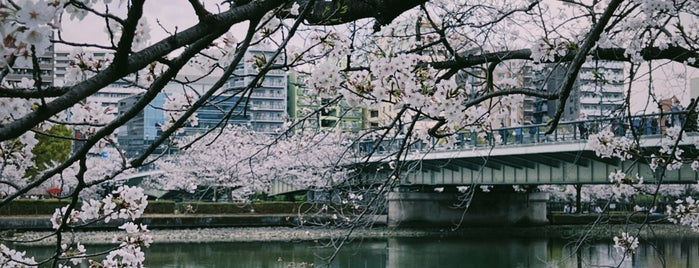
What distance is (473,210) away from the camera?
123ft

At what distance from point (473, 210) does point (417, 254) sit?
14.1 m

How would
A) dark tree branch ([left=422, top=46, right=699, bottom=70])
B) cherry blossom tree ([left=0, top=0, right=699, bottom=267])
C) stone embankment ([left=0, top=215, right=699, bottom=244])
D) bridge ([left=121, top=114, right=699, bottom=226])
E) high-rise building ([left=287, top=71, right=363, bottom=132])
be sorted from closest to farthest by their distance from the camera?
1. cherry blossom tree ([left=0, top=0, right=699, bottom=267])
2. high-rise building ([left=287, top=71, right=363, bottom=132])
3. dark tree branch ([left=422, top=46, right=699, bottom=70])
4. bridge ([left=121, top=114, right=699, bottom=226])
5. stone embankment ([left=0, top=215, right=699, bottom=244])

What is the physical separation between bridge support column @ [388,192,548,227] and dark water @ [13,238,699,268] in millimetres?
6667

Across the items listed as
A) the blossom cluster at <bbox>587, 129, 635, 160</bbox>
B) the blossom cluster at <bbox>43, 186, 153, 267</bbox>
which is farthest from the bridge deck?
the blossom cluster at <bbox>43, 186, 153, 267</bbox>

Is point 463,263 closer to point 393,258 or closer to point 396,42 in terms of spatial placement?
point 393,258

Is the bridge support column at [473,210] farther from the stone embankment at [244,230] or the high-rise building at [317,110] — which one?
the high-rise building at [317,110]

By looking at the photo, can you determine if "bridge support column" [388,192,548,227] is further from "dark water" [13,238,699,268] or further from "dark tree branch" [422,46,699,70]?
"dark tree branch" [422,46,699,70]

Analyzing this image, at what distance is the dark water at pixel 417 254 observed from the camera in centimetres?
2090

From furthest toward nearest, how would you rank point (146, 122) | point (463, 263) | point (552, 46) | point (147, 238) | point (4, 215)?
point (146, 122) < point (4, 215) < point (463, 263) < point (552, 46) < point (147, 238)

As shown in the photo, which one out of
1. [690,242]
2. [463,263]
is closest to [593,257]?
[463,263]

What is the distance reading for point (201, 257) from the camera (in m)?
22.5

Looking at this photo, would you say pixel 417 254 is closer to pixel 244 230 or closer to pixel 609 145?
pixel 244 230

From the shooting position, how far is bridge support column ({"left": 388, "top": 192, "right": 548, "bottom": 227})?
36312mm

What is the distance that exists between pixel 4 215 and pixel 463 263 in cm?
1638
